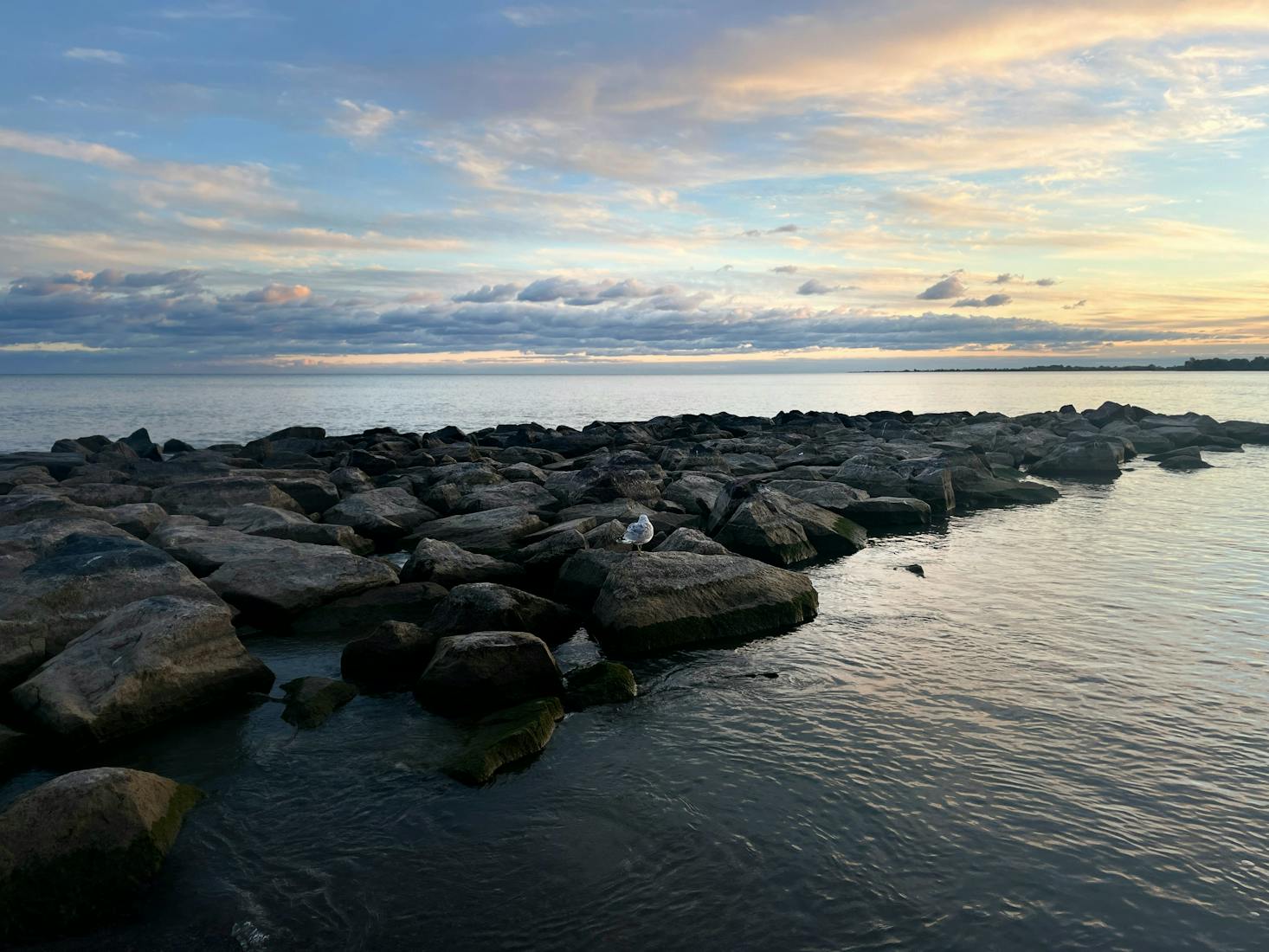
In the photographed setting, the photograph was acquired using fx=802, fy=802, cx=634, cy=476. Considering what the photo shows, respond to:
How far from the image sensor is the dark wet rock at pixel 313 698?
10.3 meters

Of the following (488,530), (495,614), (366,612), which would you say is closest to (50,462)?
(488,530)

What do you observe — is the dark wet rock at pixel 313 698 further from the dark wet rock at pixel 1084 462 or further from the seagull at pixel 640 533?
the dark wet rock at pixel 1084 462

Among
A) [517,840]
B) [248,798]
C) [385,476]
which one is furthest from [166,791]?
[385,476]

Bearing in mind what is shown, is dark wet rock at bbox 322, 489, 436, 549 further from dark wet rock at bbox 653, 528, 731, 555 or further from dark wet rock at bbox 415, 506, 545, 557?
dark wet rock at bbox 653, 528, 731, 555

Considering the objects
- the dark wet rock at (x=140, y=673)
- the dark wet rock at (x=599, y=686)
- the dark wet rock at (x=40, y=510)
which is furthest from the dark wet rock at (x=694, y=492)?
the dark wet rock at (x=40, y=510)

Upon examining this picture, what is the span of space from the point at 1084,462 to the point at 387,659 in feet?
104

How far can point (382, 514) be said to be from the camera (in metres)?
21.0

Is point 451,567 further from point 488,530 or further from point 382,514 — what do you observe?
point 382,514

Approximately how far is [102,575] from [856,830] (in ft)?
38.5

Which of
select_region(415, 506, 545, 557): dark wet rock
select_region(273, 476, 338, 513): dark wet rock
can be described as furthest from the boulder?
select_region(273, 476, 338, 513): dark wet rock

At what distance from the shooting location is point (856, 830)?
771cm

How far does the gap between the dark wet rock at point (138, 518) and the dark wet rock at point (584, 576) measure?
912 cm

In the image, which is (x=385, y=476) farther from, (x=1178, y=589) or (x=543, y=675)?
(x=1178, y=589)

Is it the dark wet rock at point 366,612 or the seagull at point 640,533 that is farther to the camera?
the seagull at point 640,533
